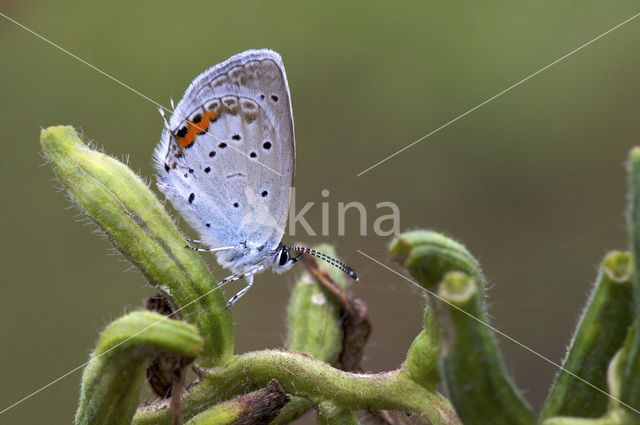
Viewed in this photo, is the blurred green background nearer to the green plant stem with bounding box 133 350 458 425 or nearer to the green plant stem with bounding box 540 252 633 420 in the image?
the green plant stem with bounding box 133 350 458 425

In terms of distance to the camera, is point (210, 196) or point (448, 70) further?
point (448, 70)

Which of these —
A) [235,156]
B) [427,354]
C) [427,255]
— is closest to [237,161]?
[235,156]

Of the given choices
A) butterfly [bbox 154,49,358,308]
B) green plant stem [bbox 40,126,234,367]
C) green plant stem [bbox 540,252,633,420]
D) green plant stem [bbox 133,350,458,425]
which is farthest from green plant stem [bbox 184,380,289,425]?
butterfly [bbox 154,49,358,308]

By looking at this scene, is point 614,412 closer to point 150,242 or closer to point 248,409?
point 248,409

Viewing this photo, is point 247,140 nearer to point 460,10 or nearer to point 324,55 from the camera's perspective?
point 324,55

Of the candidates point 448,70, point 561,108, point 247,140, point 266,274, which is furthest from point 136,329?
point 561,108

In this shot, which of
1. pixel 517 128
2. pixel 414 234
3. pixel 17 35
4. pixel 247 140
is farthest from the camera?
pixel 517 128

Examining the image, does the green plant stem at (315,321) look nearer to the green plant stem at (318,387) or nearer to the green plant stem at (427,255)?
the green plant stem at (318,387)
